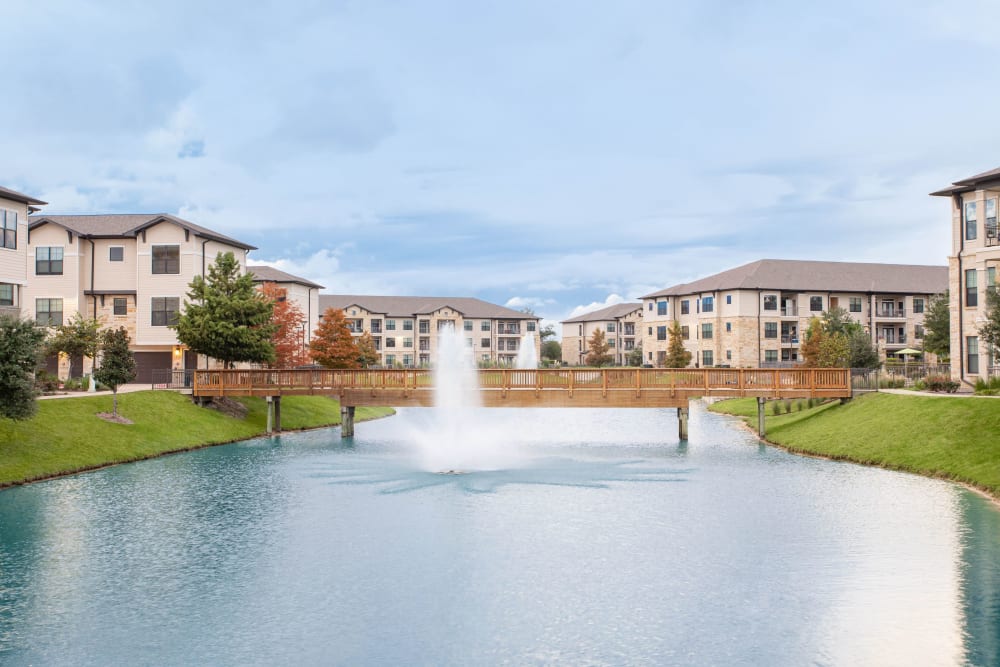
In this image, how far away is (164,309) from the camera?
185ft

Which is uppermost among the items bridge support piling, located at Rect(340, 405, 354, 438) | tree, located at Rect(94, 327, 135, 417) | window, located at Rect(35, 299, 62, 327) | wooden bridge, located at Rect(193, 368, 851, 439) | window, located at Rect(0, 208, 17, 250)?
window, located at Rect(0, 208, 17, 250)

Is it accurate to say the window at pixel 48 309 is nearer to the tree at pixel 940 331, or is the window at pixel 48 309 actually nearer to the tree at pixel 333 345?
the tree at pixel 333 345

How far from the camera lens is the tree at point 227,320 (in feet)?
160

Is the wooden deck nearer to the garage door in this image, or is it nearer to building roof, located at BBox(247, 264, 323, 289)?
the garage door

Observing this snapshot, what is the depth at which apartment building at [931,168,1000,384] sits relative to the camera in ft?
139

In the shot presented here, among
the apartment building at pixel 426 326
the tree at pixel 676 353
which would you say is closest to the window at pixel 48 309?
the tree at pixel 676 353

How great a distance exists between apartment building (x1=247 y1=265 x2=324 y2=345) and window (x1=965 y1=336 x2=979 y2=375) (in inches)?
2115

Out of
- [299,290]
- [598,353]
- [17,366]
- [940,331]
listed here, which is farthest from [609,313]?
[17,366]

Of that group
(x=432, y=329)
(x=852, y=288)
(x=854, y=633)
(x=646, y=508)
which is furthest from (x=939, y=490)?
(x=432, y=329)

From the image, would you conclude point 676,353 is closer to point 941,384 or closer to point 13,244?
point 941,384

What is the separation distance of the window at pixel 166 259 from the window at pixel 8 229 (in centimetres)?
1695

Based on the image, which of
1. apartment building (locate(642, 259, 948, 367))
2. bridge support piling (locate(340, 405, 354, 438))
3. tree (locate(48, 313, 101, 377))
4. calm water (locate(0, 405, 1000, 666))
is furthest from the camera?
apartment building (locate(642, 259, 948, 367))

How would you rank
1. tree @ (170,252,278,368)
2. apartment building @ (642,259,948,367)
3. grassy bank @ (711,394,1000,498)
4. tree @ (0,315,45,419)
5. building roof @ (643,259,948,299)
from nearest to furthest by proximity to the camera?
tree @ (0,315,45,419) → grassy bank @ (711,394,1000,498) → tree @ (170,252,278,368) → apartment building @ (642,259,948,367) → building roof @ (643,259,948,299)

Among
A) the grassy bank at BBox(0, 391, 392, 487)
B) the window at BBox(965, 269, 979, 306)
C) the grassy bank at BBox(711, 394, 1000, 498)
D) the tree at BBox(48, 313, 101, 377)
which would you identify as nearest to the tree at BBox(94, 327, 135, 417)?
the grassy bank at BBox(0, 391, 392, 487)
